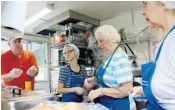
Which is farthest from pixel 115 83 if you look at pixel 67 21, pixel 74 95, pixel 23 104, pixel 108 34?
pixel 67 21

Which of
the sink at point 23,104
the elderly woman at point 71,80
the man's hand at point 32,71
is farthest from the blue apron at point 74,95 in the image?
the sink at point 23,104

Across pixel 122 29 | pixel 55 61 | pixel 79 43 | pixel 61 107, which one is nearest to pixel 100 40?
pixel 61 107

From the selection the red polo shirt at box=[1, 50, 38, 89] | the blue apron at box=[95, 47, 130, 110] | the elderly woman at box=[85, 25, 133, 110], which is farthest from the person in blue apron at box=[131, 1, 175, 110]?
the red polo shirt at box=[1, 50, 38, 89]

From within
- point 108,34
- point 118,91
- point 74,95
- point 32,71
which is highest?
point 108,34

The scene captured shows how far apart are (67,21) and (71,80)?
2.19 metres

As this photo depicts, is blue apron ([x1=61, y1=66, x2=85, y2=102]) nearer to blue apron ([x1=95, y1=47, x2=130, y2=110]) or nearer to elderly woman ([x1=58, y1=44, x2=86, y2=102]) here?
elderly woman ([x1=58, y1=44, x2=86, y2=102])

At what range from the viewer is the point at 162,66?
0.91 meters

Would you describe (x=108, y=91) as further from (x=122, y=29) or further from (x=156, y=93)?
(x=122, y=29)

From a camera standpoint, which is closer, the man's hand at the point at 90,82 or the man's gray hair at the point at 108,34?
the man's gray hair at the point at 108,34

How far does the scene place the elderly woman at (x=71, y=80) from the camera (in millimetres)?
2148

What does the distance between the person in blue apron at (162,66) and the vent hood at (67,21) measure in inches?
117

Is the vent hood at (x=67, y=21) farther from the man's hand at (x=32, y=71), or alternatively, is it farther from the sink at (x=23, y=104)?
the sink at (x=23, y=104)

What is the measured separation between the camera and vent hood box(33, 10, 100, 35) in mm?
3936

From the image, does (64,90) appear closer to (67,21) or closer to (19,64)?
(19,64)
